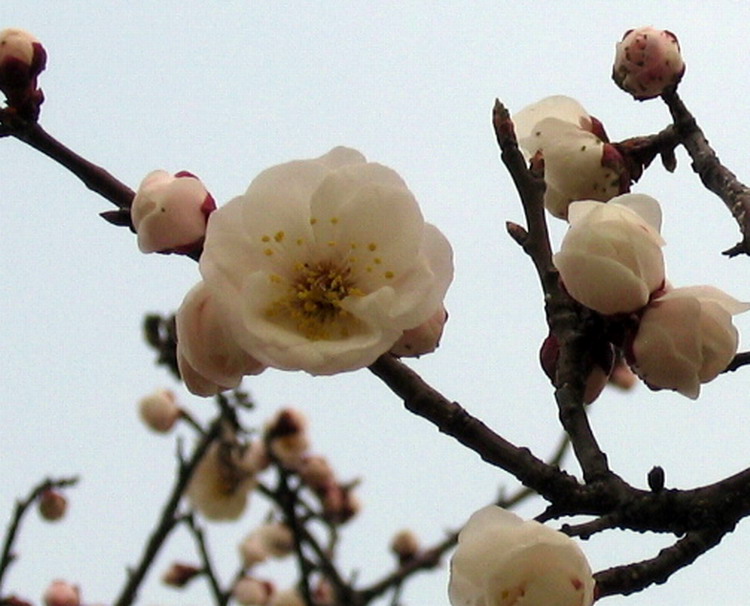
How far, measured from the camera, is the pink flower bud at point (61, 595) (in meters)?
4.17

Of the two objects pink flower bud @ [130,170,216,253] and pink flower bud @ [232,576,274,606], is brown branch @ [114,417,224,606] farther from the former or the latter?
pink flower bud @ [130,170,216,253]

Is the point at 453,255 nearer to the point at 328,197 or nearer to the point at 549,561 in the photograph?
the point at 328,197

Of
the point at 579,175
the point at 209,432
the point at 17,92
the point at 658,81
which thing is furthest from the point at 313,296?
the point at 209,432

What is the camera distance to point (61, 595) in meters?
4.18

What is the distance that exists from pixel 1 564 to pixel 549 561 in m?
2.31

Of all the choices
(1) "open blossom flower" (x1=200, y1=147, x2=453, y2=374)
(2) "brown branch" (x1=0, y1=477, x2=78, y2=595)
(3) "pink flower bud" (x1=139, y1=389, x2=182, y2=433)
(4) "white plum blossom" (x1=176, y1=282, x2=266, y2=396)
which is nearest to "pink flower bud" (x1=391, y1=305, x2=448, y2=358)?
(1) "open blossom flower" (x1=200, y1=147, x2=453, y2=374)

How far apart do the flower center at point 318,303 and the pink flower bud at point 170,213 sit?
0.12m

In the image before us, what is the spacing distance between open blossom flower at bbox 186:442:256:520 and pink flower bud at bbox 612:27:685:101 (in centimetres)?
298

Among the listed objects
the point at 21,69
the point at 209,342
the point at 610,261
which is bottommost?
the point at 209,342

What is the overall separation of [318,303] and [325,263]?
0.09 meters

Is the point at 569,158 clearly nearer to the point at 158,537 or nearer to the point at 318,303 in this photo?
the point at 318,303

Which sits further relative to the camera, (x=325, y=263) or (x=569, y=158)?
(x=569, y=158)

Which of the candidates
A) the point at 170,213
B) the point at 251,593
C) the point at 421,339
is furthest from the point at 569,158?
the point at 251,593

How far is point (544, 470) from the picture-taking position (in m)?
1.22
